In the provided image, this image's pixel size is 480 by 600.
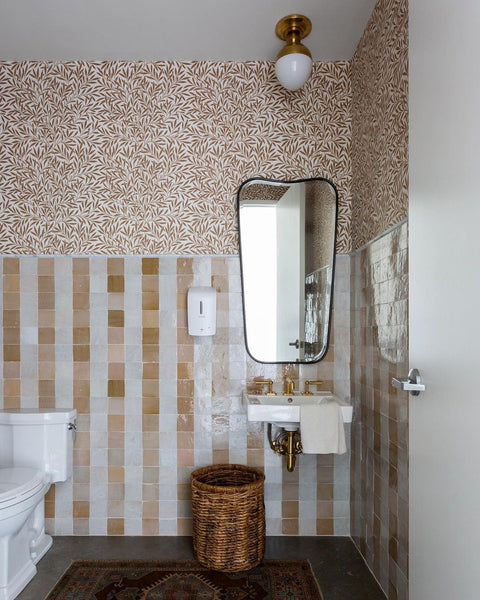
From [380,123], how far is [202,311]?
4.18 ft

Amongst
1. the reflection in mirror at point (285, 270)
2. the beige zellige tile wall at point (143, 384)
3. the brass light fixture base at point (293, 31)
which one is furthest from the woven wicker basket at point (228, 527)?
the brass light fixture base at point (293, 31)

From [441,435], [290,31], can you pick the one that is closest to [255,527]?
[441,435]

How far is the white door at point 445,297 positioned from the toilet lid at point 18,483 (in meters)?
1.62

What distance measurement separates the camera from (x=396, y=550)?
2088 mm

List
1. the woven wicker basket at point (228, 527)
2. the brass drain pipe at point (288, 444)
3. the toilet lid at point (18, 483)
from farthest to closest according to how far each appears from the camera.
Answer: the brass drain pipe at point (288, 444)
the woven wicker basket at point (228, 527)
the toilet lid at point (18, 483)

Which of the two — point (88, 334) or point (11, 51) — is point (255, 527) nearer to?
point (88, 334)

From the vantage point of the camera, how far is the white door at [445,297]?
1.02 metres

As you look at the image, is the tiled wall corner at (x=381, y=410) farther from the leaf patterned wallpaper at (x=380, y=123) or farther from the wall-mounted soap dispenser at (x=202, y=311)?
the wall-mounted soap dispenser at (x=202, y=311)

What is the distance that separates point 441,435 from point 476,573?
278 mm

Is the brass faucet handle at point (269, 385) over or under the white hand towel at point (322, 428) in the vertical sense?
over

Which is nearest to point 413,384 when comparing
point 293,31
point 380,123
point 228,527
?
point 380,123

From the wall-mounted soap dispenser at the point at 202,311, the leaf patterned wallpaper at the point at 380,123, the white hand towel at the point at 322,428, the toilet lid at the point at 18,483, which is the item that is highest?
the leaf patterned wallpaper at the point at 380,123

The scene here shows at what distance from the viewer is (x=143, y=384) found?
2.94m

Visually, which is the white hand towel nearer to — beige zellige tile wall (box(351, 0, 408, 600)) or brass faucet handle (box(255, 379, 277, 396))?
beige zellige tile wall (box(351, 0, 408, 600))
